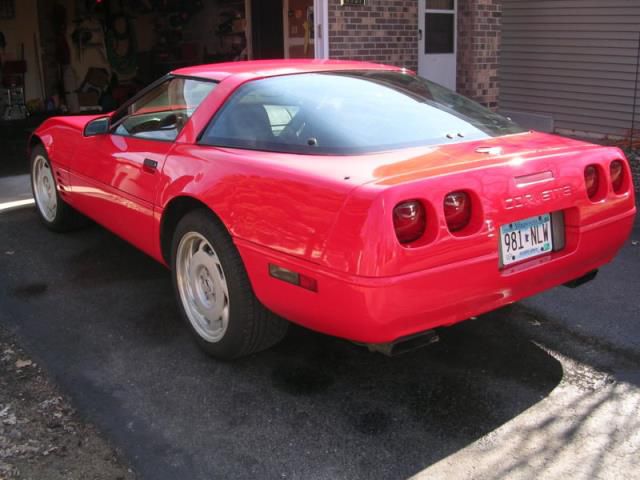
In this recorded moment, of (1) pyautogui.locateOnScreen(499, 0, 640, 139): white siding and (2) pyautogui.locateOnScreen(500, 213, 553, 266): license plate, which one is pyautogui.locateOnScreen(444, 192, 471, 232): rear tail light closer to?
(2) pyautogui.locateOnScreen(500, 213, 553, 266): license plate

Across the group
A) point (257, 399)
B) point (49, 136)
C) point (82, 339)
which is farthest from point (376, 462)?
point (49, 136)

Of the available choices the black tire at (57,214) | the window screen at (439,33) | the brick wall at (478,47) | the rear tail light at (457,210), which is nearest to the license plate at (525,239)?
the rear tail light at (457,210)

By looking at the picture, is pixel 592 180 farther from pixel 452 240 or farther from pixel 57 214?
pixel 57 214

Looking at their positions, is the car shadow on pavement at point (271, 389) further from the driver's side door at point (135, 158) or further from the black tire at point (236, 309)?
the driver's side door at point (135, 158)

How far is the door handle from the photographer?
397cm

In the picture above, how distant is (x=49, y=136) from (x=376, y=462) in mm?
3993

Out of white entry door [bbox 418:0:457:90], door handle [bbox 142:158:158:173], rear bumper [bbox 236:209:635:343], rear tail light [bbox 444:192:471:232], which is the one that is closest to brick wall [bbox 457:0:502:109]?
white entry door [bbox 418:0:457:90]

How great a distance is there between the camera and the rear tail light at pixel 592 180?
11.3 feet

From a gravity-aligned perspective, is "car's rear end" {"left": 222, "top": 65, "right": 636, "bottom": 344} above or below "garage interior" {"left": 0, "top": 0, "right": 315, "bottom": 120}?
below

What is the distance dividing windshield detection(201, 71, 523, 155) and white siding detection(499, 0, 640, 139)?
7.74 metres

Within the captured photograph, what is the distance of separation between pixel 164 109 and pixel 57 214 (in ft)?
5.91

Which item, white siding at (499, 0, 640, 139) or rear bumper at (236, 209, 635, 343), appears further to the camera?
white siding at (499, 0, 640, 139)

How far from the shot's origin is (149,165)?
13.2 ft

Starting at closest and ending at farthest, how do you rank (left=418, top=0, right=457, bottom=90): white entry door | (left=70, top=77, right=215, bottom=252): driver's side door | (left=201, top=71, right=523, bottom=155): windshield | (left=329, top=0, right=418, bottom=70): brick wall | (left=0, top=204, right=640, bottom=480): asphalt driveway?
(left=0, top=204, right=640, bottom=480): asphalt driveway
(left=201, top=71, right=523, bottom=155): windshield
(left=70, top=77, right=215, bottom=252): driver's side door
(left=329, top=0, right=418, bottom=70): brick wall
(left=418, top=0, right=457, bottom=90): white entry door
